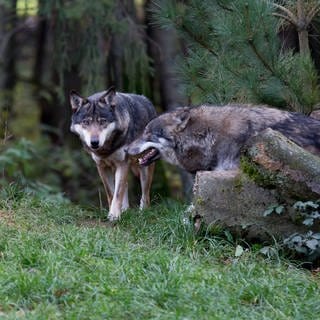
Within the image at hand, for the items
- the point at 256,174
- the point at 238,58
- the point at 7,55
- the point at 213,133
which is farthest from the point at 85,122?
the point at 7,55

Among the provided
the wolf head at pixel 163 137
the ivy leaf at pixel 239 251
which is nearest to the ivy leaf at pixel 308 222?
the ivy leaf at pixel 239 251

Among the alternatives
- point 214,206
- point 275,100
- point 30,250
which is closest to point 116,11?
point 275,100

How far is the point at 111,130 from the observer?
8867mm

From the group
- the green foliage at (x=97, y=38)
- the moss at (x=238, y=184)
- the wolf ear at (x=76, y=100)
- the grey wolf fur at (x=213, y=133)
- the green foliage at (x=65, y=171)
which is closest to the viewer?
the moss at (x=238, y=184)

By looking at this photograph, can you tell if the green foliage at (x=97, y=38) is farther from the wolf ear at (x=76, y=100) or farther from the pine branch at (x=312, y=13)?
the pine branch at (x=312, y=13)

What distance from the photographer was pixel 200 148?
311 inches

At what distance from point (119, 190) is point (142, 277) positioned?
2.98 meters

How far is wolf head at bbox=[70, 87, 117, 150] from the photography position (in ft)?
28.6

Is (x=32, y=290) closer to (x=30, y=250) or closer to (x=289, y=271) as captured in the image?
(x=30, y=250)

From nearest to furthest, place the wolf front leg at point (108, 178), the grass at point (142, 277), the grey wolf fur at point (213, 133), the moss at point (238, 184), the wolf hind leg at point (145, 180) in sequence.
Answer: the grass at point (142, 277)
the moss at point (238, 184)
the grey wolf fur at point (213, 133)
the wolf front leg at point (108, 178)
the wolf hind leg at point (145, 180)

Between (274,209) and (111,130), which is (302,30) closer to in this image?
(111,130)

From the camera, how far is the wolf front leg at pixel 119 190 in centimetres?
873

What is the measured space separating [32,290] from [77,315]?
0.50 m

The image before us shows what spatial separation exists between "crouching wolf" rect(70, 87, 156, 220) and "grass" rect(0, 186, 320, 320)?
4.18ft
